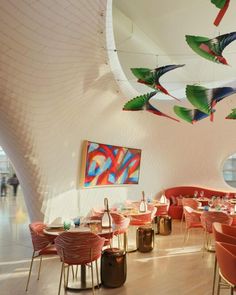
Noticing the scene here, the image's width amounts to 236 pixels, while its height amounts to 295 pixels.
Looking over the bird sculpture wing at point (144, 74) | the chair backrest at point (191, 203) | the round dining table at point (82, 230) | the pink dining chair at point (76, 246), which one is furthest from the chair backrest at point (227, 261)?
the chair backrest at point (191, 203)

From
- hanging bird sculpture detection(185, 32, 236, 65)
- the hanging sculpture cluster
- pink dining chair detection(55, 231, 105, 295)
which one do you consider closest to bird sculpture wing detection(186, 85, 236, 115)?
the hanging sculpture cluster

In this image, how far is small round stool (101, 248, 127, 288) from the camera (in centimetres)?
446

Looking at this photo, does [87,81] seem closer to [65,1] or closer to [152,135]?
[65,1]

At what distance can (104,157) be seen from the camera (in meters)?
8.77

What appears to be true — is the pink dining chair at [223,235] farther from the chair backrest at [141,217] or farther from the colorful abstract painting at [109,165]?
the colorful abstract painting at [109,165]

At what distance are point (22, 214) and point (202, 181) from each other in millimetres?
5988

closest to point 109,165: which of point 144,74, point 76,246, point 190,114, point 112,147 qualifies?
point 112,147

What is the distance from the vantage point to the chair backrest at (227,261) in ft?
9.99

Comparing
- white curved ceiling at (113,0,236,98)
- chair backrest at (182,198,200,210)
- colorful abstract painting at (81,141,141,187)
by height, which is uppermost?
white curved ceiling at (113,0,236,98)

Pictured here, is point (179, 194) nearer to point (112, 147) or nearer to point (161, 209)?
point (161, 209)

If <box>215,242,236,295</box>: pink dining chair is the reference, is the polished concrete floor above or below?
below

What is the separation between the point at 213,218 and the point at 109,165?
360cm

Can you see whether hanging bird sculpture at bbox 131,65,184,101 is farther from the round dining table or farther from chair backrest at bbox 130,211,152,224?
the round dining table

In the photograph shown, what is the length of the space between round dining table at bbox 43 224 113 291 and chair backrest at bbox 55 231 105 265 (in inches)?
14.3
